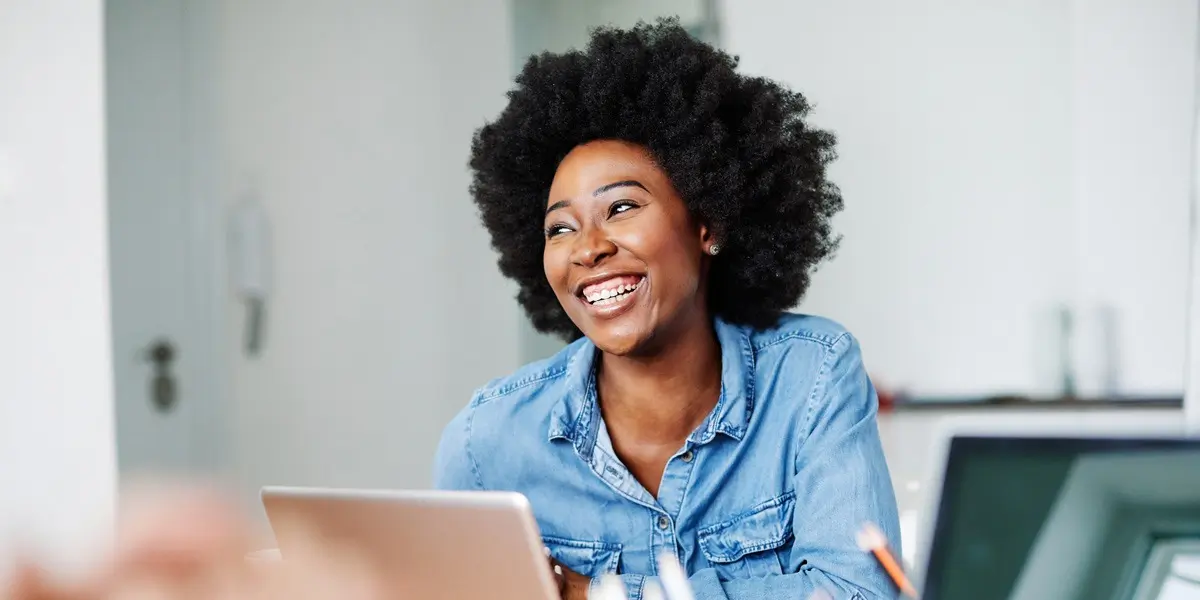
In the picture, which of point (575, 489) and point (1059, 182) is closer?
point (575, 489)

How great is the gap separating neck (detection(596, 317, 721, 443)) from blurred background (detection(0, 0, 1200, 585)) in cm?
116

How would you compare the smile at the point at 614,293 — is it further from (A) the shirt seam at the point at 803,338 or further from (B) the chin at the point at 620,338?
(A) the shirt seam at the point at 803,338

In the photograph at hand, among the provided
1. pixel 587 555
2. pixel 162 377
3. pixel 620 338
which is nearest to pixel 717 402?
pixel 620 338

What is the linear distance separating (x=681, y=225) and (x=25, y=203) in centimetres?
142

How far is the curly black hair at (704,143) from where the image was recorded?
5.40 feet

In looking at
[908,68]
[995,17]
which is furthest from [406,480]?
[995,17]

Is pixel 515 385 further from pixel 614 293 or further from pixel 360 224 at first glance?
pixel 360 224

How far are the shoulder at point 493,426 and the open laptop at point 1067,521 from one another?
1.04m

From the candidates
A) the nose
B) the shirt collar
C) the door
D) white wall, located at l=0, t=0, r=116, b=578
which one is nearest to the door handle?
the door

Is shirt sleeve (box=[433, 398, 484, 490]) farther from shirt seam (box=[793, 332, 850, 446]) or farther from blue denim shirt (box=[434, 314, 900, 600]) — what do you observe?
shirt seam (box=[793, 332, 850, 446])

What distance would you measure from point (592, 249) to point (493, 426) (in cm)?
33

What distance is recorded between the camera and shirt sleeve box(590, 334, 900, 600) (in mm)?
1295

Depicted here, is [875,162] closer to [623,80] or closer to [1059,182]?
[1059,182]

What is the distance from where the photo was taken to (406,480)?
3.51 metres
